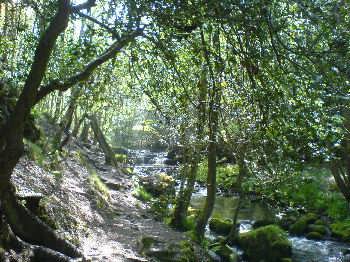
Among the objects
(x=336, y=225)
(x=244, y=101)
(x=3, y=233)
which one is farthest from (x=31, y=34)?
(x=336, y=225)

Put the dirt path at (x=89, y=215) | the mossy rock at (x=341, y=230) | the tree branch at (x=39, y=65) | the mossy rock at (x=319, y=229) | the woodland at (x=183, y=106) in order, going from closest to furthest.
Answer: the woodland at (x=183, y=106)
the tree branch at (x=39, y=65)
the dirt path at (x=89, y=215)
the mossy rock at (x=341, y=230)
the mossy rock at (x=319, y=229)

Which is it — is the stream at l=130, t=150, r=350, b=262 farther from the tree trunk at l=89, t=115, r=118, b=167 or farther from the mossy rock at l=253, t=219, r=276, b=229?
the tree trunk at l=89, t=115, r=118, b=167

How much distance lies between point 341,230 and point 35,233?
45.2 ft

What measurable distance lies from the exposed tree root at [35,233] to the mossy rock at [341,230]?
12.4 meters

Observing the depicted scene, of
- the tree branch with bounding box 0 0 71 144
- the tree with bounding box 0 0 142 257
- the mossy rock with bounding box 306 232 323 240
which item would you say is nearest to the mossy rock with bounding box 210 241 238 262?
the mossy rock with bounding box 306 232 323 240

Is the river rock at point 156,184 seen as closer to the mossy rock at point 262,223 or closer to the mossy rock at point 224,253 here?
the mossy rock at point 262,223

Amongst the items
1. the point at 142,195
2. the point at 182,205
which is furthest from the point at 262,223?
the point at 142,195

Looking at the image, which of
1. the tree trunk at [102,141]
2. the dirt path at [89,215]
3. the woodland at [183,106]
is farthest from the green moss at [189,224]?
the tree trunk at [102,141]

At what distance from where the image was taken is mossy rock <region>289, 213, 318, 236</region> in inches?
747

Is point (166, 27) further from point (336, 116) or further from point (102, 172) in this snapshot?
point (102, 172)

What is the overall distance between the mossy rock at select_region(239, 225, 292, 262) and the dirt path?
8.66ft

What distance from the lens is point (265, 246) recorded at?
15500mm

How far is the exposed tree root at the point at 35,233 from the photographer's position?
753 cm

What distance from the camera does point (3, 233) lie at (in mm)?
6996
